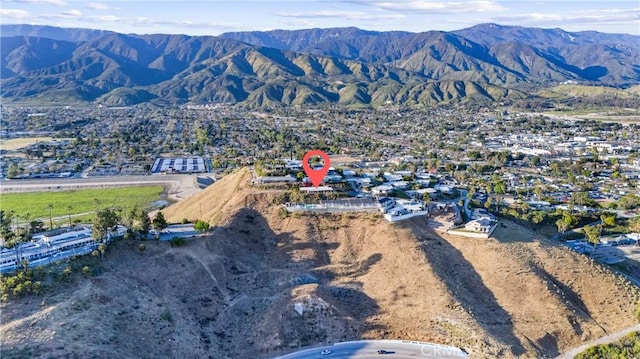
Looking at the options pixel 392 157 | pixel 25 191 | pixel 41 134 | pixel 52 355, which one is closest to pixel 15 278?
pixel 52 355

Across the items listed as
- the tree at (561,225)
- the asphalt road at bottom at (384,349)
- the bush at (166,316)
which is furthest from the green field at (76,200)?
the tree at (561,225)

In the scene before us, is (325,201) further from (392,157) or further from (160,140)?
(160,140)

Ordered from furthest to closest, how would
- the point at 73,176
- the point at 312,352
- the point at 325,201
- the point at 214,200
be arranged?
the point at 73,176
the point at 214,200
the point at 325,201
the point at 312,352

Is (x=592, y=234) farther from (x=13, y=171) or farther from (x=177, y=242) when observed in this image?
(x=13, y=171)

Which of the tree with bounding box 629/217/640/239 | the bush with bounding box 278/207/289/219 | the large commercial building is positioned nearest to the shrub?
the bush with bounding box 278/207/289/219

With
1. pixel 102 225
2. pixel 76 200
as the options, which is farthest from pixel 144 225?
pixel 76 200

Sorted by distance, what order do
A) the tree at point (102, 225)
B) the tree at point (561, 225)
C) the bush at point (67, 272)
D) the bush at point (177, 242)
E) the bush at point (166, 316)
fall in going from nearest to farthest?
the bush at point (166, 316)
the bush at point (67, 272)
the tree at point (102, 225)
the bush at point (177, 242)
the tree at point (561, 225)

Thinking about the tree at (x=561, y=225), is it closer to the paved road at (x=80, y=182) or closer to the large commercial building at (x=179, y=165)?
the paved road at (x=80, y=182)
